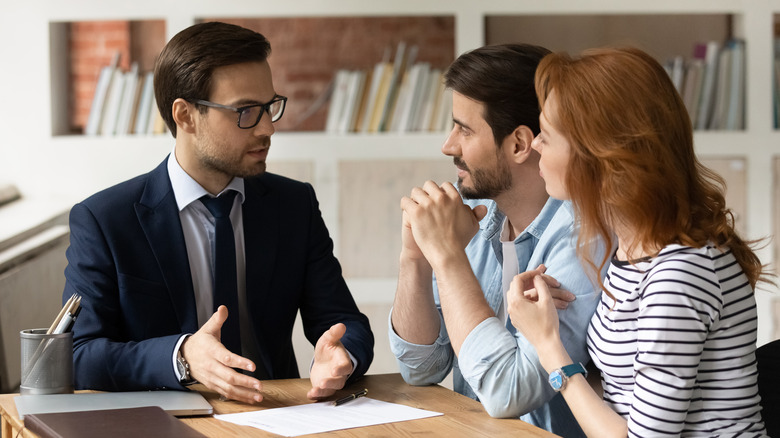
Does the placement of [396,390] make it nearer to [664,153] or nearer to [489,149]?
[489,149]

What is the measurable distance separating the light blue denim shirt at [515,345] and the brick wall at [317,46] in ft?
8.36

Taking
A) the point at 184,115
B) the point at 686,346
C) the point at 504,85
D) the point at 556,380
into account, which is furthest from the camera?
the point at 184,115

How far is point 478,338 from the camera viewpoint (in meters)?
1.56

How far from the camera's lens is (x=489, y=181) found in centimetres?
192

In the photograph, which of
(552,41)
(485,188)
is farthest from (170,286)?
(552,41)

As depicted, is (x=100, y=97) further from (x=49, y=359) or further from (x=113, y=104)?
(x=49, y=359)

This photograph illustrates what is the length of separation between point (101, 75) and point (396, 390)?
2526 mm

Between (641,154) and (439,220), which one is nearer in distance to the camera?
(641,154)

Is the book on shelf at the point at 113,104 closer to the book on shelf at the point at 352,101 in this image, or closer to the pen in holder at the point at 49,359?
the book on shelf at the point at 352,101

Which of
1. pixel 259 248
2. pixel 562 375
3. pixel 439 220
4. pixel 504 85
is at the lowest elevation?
pixel 562 375

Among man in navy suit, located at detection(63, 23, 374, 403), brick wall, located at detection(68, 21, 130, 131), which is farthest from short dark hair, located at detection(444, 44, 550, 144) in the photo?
brick wall, located at detection(68, 21, 130, 131)

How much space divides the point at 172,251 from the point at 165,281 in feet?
0.23

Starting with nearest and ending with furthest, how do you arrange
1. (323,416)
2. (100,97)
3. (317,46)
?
(323,416)
(100,97)
(317,46)

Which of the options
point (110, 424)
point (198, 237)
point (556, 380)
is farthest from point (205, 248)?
point (556, 380)
